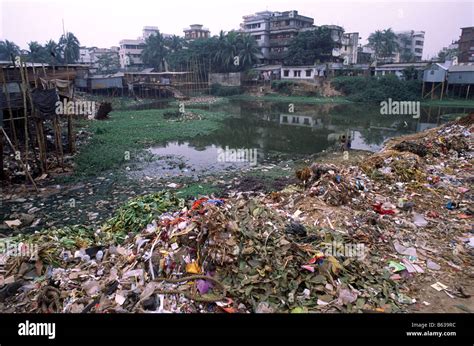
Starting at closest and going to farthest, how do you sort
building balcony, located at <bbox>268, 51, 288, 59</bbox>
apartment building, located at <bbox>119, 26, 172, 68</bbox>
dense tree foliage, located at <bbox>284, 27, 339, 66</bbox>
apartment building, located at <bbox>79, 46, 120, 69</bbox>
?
dense tree foliage, located at <bbox>284, 27, 339, 66</bbox>
building balcony, located at <bbox>268, 51, 288, 59</bbox>
apartment building, located at <bbox>119, 26, 172, 68</bbox>
apartment building, located at <bbox>79, 46, 120, 69</bbox>

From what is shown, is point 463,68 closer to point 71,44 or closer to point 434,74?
point 434,74

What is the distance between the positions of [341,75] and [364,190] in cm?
3267

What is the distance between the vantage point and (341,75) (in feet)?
120

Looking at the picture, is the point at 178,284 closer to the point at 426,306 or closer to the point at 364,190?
the point at 426,306

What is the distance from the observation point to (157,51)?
1917 inches

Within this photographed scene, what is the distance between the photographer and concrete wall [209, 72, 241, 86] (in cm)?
4197

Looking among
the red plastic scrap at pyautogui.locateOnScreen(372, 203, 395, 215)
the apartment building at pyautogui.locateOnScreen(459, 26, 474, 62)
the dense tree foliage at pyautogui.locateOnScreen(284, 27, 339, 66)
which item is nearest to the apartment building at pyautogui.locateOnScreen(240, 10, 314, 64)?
the dense tree foliage at pyautogui.locateOnScreen(284, 27, 339, 66)

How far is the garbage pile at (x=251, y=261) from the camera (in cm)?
383

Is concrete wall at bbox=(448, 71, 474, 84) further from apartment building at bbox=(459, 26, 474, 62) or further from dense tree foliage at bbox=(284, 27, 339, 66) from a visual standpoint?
dense tree foliage at bbox=(284, 27, 339, 66)

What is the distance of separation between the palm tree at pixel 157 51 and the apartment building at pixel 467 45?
3954 cm

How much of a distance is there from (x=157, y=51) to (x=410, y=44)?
4733cm

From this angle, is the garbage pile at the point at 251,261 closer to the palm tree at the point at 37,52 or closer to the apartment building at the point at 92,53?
the palm tree at the point at 37,52

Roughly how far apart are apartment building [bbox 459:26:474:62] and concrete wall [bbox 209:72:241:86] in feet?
88.1

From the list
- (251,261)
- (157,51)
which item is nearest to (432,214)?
(251,261)
